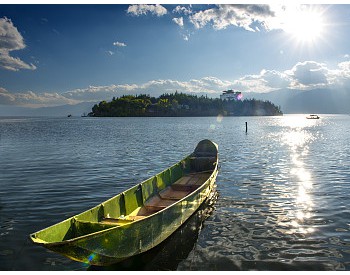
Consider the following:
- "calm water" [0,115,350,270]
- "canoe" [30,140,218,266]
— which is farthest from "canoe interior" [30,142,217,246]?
"calm water" [0,115,350,270]

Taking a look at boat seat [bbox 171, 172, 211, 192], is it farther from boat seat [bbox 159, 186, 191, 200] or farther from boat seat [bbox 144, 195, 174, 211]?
boat seat [bbox 144, 195, 174, 211]

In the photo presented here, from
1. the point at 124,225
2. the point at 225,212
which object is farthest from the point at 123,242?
A: the point at 225,212

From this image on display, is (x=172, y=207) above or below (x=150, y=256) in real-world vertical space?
above

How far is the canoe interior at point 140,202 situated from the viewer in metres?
10.2

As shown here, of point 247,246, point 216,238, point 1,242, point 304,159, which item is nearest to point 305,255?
point 247,246

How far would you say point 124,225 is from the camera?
10.0 metres

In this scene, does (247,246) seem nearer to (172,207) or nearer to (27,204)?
(172,207)

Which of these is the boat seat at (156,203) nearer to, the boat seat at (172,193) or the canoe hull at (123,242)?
the boat seat at (172,193)

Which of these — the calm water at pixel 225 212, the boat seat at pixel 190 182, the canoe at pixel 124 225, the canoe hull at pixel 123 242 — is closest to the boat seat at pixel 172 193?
the canoe at pixel 124 225

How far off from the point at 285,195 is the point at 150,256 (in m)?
13.0

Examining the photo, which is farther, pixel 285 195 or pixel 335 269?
pixel 285 195

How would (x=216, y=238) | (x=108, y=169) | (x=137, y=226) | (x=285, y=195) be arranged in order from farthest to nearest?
(x=108, y=169) → (x=285, y=195) → (x=216, y=238) → (x=137, y=226)

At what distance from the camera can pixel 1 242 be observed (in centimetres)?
1340

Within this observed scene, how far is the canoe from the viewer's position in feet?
30.2
